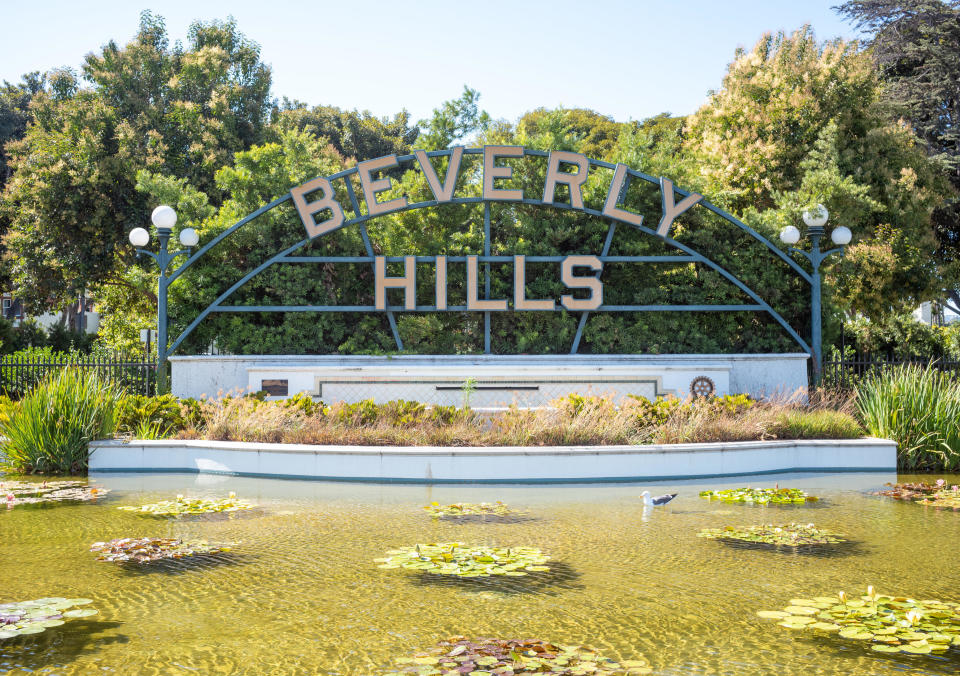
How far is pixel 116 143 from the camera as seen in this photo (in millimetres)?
25922

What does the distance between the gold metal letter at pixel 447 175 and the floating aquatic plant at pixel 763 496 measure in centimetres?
840

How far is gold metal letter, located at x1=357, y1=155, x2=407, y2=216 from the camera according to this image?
51.1ft

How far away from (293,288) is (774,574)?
12.1 m

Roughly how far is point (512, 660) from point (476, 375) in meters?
11.0

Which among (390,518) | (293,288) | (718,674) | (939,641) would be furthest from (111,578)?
(293,288)

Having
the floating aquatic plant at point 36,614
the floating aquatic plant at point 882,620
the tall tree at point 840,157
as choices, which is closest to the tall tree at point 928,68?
the tall tree at point 840,157

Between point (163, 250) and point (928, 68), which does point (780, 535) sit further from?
point (928, 68)

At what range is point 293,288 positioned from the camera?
53.6ft

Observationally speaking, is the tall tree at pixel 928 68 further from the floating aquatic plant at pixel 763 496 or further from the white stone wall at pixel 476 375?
the floating aquatic plant at pixel 763 496

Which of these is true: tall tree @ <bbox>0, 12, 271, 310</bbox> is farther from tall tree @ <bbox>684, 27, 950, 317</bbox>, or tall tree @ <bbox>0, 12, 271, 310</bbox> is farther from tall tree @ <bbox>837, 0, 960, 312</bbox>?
tall tree @ <bbox>837, 0, 960, 312</bbox>

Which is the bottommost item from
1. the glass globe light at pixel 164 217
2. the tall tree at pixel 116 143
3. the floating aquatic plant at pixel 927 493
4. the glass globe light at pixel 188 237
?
the floating aquatic plant at pixel 927 493

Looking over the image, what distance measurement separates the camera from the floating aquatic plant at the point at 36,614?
4.60 meters

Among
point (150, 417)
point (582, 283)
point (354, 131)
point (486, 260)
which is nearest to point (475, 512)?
point (150, 417)

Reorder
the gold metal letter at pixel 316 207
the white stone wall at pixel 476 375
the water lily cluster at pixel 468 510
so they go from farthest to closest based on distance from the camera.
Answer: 1. the gold metal letter at pixel 316 207
2. the white stone wall at pixel 476 375
3. the water lily cluster at pixel 468 510
